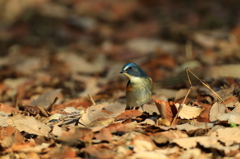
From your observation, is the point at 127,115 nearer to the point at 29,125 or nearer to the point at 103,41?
the point at 29,125

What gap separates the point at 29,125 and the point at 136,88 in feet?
5.12

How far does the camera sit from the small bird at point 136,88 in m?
5.51

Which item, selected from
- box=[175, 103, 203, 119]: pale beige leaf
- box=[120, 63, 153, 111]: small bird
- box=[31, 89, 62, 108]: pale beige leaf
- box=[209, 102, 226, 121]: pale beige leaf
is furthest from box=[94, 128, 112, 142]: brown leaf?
box=[31, 89, 62, 108]: pale beige leaf

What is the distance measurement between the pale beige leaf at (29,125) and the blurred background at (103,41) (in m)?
2.73

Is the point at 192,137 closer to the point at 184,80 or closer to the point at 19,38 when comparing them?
the point at 184,80

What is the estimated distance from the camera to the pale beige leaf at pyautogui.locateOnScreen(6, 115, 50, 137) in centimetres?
446

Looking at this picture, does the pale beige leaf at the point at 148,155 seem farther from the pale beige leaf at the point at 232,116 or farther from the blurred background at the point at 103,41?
the blurred background at the point at 103,41

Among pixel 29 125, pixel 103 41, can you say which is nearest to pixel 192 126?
pixel 29 125

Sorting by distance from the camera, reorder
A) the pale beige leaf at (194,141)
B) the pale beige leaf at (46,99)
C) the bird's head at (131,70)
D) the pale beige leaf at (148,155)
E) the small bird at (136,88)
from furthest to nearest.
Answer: the pale beige leaf at (46,99), the bird's head at (131,70), the small bird at (136,88), the pale beige leaf at (194,141), the pale beige leaf at (148,155)

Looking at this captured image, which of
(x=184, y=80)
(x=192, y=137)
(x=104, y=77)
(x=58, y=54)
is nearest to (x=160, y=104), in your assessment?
(x=192, y=137)

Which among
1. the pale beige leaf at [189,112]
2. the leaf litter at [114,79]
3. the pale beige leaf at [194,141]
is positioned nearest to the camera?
the pale beige leaf at [194,141]

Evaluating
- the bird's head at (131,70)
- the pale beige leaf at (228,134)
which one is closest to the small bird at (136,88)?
the bird's head at (131,70)

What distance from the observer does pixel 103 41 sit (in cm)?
1237

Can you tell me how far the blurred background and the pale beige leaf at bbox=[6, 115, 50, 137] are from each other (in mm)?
2729
